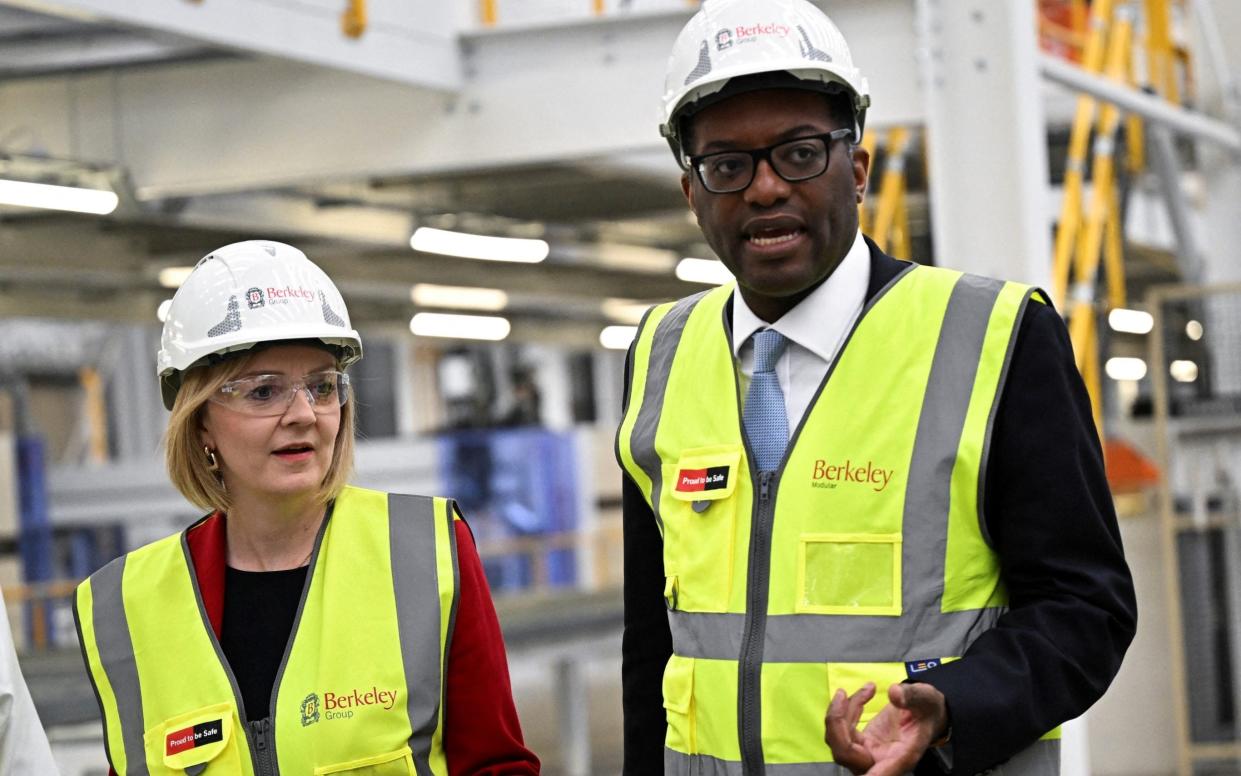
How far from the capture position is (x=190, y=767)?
2670 millimetres

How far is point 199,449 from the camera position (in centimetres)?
290

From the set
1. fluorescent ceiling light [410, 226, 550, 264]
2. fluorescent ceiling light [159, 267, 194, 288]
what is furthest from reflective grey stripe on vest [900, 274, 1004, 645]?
fluorescent ceiling light [159, 267, 194, 288]

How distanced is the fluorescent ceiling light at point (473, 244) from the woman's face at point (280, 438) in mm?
9257

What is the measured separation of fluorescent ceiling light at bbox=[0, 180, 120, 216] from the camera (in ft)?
28.3

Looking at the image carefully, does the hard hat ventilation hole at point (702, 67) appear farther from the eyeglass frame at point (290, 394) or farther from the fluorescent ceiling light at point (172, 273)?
the fluorescent ceiling light at point (172, 273)

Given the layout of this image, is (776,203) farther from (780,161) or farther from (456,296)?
(456,296)

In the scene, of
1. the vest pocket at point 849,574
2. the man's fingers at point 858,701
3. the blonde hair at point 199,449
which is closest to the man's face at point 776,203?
the vest pocket at point 849,574

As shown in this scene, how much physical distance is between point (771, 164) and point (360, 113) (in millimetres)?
6598

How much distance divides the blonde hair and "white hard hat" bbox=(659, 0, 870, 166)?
0.85 meters

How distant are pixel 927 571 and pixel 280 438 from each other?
1.12 metres

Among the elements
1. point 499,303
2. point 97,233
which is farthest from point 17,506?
point 97,233

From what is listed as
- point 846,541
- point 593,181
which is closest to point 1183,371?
point 593,181

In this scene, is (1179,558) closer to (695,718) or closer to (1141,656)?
(1141,656)

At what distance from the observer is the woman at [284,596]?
2666 mm
